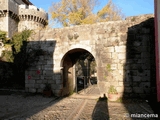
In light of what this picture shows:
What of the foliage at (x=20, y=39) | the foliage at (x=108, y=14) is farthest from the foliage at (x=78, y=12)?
the foliage at (x=20, y=39)

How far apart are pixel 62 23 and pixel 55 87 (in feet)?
39.2

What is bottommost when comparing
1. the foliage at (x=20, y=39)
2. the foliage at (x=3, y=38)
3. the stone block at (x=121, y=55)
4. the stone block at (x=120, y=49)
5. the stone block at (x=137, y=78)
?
the stone block at (x=137, y=78)

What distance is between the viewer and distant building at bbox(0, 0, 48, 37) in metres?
17.4

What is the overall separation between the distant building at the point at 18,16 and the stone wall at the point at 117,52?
1283cm

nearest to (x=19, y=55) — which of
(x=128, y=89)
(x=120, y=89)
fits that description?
(x=120, y=89)

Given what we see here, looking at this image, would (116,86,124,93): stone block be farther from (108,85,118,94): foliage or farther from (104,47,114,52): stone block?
(104,47,114,52): stone block

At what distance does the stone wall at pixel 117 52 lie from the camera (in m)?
5.91

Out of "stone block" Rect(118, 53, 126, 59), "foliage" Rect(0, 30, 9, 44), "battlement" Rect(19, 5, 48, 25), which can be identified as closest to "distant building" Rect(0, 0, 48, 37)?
"battlement" Rect(19, 5, 48, 25)

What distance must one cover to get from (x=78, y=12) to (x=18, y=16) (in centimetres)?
835

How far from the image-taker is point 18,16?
1956 centimetres

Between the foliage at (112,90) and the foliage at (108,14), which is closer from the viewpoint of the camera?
the foliage at (112,90)

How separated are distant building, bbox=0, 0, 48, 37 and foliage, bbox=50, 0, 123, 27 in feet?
10.8

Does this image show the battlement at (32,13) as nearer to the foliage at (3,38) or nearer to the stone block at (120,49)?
the foliage at (3,38)

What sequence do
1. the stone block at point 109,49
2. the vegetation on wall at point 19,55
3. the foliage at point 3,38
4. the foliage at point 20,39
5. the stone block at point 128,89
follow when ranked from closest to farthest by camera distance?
the stone block at point 128,89 → the stone block at point 109,49 → the vegetation on wall at point 19,55 → the foliage at point 20,39 → the foliage at point 3,38
